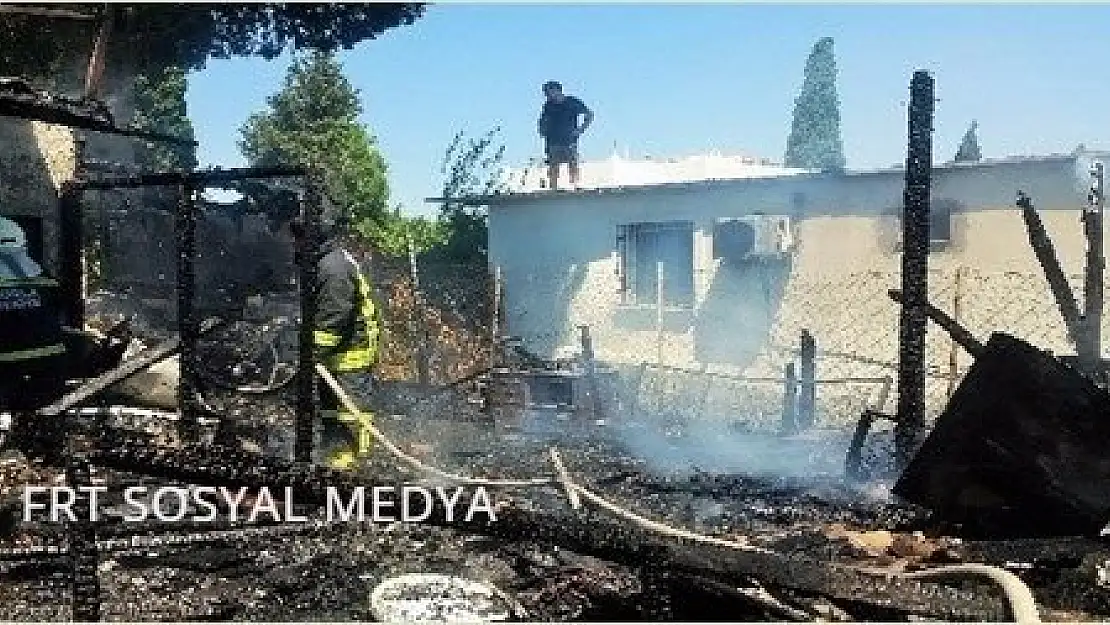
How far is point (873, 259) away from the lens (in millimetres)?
14211

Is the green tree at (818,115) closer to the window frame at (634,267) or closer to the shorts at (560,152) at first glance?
the shorts at (560,152)

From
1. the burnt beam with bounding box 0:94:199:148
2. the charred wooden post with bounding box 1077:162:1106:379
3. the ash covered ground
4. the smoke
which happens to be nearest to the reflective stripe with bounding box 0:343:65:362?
the ash covered ground

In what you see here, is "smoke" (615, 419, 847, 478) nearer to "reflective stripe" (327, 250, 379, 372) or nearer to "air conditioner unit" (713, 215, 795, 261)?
"reflective stripe" (327, 250, 379, 372)

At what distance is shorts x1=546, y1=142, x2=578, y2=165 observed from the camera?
754 inches

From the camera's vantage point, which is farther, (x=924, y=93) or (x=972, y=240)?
(x=972, y=240)

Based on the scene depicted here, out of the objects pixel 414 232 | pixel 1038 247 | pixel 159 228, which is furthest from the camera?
pixel 414 232

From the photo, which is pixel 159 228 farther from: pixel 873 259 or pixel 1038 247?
pixel 1038 247

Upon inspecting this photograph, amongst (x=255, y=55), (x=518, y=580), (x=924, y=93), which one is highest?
(x=255, y=55)

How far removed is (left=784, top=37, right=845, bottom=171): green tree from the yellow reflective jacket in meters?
36.1

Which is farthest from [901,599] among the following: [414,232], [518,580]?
[414,232]

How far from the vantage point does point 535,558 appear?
4875 mm

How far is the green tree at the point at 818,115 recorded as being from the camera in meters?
41.1

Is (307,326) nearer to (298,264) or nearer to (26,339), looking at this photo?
(298,264)

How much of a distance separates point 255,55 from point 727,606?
541 inches
